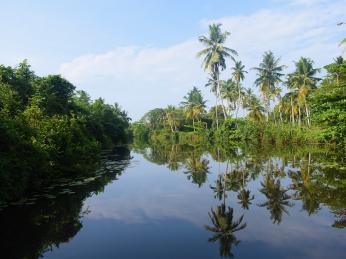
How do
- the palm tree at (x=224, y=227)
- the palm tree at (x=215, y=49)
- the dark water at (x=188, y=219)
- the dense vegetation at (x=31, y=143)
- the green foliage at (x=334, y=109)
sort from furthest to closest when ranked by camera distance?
the palm tree at (x=215, y=49)
the green foliage at (x=334, y=109)
the dense vegetation at (x=31, y=143)
the palm tree at (x=224, y=227)
the dark water at (x=188, y=219)

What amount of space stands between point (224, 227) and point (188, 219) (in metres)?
1.84

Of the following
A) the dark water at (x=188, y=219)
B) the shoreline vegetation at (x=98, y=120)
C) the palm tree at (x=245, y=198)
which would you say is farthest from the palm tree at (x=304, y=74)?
the palm tree at (x=245, y=198)

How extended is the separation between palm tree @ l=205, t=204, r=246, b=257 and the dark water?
29mm

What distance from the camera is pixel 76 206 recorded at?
48.5 ft

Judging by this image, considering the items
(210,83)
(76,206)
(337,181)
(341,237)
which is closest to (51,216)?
(76,206)

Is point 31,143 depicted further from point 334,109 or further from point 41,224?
point 334,109

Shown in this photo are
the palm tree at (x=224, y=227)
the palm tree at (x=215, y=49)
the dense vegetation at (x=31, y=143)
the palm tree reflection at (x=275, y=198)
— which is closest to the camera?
the palm tree at (x=224, y=227)

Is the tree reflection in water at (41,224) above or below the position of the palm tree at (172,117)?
below

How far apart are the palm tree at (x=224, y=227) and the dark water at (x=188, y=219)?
29 millimetres

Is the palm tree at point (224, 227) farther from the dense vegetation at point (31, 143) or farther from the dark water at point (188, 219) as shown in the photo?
the dense vegetation at point (31, 143)

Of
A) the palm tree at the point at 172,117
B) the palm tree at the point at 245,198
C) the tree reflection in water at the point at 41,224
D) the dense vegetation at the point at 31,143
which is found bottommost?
the tree reflection in water at the point at 41,224

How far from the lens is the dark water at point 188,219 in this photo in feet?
31.1

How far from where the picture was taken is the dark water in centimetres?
947

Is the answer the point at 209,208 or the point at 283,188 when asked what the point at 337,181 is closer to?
the point at 283,188
